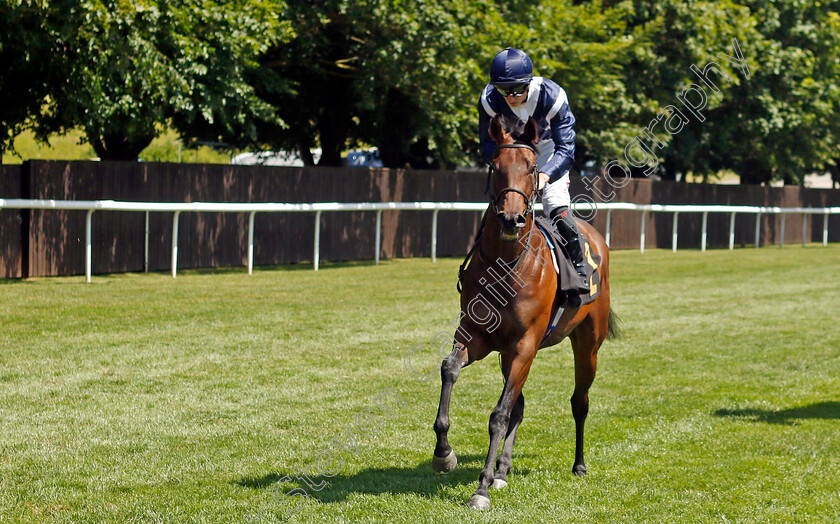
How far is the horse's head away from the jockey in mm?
93

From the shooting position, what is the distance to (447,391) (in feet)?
16.8

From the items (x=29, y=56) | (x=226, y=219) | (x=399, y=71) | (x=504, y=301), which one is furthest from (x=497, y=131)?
(x=226, y=219)

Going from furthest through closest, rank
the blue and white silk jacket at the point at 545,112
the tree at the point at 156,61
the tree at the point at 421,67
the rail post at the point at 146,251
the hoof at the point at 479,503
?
1. the tree at the point at 421,67
2. the rail post at the point at 146,251
3. the tree at the point at 156,61
4. the blue and white silk jacket at the point at 545,112
5. the hoof at the point at 479,503

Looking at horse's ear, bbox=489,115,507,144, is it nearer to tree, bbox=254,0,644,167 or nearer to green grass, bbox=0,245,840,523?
green grass, bbox=0,245,840,523

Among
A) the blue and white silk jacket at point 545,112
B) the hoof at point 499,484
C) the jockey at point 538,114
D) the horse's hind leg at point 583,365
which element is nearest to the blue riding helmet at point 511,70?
the jockey at point 538,114

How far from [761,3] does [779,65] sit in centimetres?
242

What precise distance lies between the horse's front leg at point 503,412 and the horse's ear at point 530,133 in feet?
3.80

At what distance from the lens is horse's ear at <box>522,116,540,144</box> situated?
5.25 m

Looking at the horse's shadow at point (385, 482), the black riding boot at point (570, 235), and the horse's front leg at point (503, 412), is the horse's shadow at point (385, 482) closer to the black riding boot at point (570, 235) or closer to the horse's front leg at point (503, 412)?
the horse's front leg at point (503, 412)

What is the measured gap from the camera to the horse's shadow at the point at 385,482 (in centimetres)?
520

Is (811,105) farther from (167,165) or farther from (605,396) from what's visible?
(605,396)

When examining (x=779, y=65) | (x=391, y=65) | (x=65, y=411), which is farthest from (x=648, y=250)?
(x=65, y=411)

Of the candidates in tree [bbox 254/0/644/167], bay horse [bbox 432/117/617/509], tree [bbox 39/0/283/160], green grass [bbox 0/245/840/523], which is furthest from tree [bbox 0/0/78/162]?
bay horse [bbox 432/117/617/509]

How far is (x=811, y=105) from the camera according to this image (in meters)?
28.1
